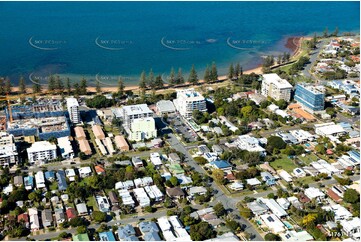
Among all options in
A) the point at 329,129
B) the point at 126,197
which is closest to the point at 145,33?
the point at 329,129

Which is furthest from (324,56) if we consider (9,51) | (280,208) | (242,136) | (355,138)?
(9,51)

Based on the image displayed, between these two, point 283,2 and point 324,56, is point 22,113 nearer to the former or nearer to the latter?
point 324,56

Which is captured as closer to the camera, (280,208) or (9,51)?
(280,208)

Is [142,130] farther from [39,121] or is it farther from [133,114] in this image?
[39,121]

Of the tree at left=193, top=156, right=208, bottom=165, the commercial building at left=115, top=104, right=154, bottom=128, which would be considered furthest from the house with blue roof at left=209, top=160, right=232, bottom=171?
the commercial building at left=115, top=104, right=154, bottom=128

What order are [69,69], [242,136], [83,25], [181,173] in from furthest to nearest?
[83,25] → [69,69] → [242,136] → [181,173]

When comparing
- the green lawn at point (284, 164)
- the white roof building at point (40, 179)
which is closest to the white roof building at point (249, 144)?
the green lawn at point (284, 164)

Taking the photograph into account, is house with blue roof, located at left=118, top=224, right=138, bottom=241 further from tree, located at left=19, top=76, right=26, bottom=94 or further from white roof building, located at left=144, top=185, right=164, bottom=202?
tree, located at left=19, top=76, right=26, bottom=94
